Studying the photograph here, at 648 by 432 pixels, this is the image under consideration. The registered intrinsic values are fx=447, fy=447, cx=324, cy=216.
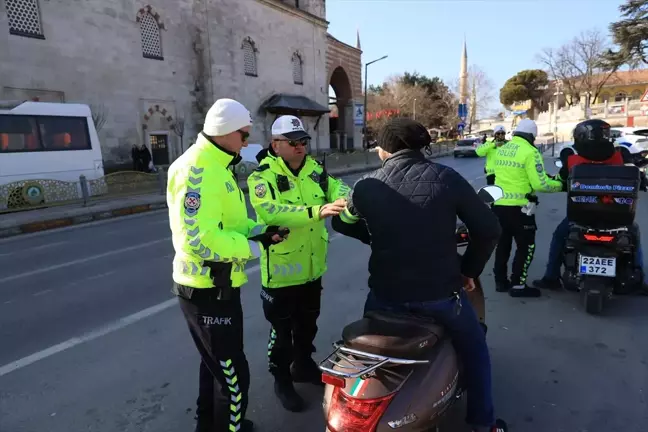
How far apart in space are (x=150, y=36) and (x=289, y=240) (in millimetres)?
24013

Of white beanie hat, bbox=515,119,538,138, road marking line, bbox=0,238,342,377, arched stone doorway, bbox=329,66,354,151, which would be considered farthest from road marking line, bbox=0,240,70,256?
arched stone doorway, bbox=329,66,354,151

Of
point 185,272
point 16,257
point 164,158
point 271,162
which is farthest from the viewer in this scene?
point 164,158

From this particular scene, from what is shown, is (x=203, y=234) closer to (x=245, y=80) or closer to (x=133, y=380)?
(x=133, y=380)

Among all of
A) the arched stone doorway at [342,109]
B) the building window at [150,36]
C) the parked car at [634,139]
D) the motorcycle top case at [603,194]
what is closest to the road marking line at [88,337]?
the motorcycle top case at [603,194]

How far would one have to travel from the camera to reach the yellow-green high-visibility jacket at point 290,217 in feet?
9.27

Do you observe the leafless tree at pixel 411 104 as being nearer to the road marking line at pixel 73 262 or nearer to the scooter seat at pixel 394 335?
the road marking line at pixel 73 262

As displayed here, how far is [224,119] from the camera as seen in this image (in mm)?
2311

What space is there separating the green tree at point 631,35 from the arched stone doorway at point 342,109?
23.2 metres

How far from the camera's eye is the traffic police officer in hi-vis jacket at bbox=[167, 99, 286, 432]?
2.21m

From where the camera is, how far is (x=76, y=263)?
23.6 ft

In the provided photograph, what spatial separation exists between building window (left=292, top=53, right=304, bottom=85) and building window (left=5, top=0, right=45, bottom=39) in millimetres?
18304

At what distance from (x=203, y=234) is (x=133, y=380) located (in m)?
1.94

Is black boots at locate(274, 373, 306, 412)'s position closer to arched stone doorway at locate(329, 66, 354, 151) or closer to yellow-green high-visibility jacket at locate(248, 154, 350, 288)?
yellow-green high-visibility jacket at locate(248, 154, 350, 288)

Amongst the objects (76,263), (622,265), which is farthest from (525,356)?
(76,263)
